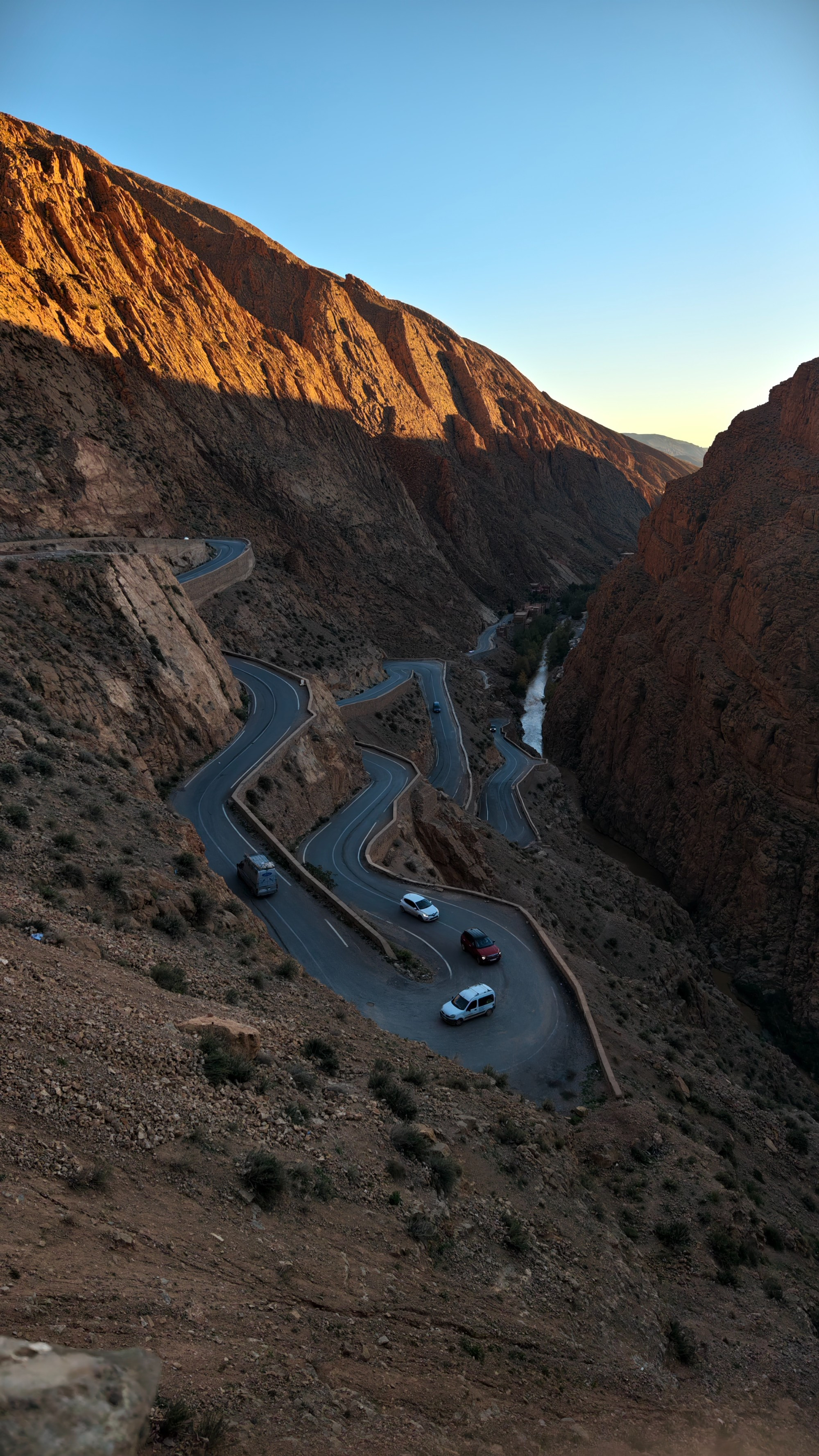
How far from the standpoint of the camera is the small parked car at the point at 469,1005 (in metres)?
16.2

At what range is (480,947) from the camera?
63.1 feet

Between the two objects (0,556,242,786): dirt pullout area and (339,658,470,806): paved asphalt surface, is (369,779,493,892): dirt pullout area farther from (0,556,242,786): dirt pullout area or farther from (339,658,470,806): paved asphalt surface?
(0,556,242,786): dirt pullout area

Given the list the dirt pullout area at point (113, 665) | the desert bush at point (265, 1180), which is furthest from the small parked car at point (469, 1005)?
the dirt pullout area at point (113, 665)

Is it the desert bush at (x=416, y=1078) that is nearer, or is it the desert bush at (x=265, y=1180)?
the desert bush at (x=265, y=1180)

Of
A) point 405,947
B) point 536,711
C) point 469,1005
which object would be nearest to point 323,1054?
point 469,1005

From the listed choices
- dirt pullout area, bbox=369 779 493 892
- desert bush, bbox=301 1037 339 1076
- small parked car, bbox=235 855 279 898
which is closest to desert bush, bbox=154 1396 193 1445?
desert bush, bbox=301 1037 339 1076

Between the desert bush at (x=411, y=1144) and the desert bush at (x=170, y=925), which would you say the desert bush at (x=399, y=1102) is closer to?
the desert bush at (x=411, y=1144)

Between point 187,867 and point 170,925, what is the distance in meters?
1.99

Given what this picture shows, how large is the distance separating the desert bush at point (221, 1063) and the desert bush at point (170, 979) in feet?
5.34

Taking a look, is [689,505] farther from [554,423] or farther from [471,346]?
[471,346]

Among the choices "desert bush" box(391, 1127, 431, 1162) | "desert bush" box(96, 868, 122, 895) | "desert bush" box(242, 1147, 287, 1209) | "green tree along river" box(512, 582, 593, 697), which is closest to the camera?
"desert bush" box(242, 1147, 287, 1209)

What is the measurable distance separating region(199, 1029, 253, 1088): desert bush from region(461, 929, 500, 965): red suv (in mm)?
10065

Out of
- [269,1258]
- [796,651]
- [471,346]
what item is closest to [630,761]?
[796,651]

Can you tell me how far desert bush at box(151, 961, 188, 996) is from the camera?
11.2 meters
